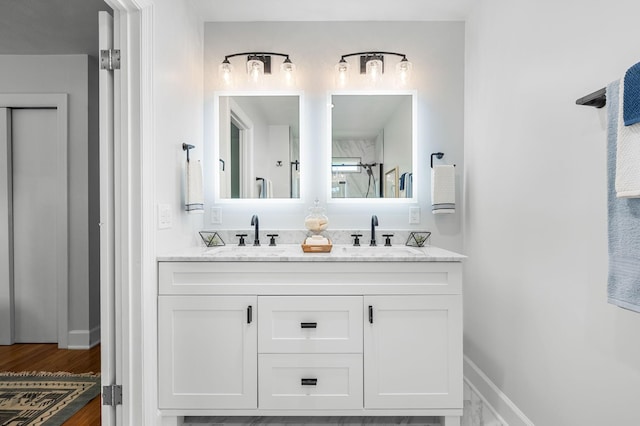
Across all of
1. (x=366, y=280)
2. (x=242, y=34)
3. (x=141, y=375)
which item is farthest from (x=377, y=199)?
(x=141, y=375)

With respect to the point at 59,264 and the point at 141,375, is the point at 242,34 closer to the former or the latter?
the point at 141,375

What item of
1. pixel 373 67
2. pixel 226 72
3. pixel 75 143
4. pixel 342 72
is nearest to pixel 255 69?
pixel 226 72

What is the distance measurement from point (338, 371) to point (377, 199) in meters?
1.14

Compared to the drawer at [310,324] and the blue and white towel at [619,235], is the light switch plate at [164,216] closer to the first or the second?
the drawer at [310,324]

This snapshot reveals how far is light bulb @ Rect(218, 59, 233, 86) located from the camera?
234cm

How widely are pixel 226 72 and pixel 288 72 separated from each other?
42 centimetres

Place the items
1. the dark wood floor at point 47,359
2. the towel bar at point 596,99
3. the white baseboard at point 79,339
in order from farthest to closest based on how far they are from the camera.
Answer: the white baseboard at point 79,339 < the dark wood floor at point 47,359 < the towel bar at point 596,99

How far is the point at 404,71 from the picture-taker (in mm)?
2307

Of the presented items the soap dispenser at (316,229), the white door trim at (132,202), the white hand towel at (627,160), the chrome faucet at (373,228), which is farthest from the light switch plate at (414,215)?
the white door trim at (132,202)

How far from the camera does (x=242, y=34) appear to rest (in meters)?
2.38

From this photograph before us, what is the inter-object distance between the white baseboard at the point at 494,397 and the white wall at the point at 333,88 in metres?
0.77

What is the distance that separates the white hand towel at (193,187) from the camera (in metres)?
1.99

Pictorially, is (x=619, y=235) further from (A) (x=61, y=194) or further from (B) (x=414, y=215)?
(A) (x=61, y=194)

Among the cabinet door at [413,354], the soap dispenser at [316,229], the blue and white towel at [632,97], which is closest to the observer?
the blue and white towel at [632,97]
